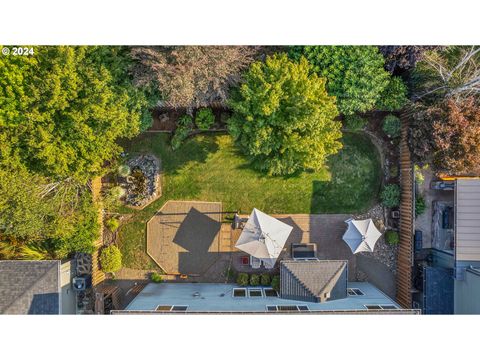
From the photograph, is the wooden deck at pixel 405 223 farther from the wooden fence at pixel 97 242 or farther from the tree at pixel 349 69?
the wooden fence at pixel 97 242

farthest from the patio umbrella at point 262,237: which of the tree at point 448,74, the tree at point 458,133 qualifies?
the tree at point 448,74

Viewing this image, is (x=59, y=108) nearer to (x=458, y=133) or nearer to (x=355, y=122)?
(x=355, y=122)

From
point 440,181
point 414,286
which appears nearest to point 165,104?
point 440,181

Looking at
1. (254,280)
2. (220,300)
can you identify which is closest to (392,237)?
(254,280)

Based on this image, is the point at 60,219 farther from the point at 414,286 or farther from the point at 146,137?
the point at 414,286

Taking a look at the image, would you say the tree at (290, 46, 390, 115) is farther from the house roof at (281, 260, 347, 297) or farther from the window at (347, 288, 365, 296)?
the window at (347, 288, 365, 296)

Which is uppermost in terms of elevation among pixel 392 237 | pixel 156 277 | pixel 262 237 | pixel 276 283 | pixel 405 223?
pixel 405 223
